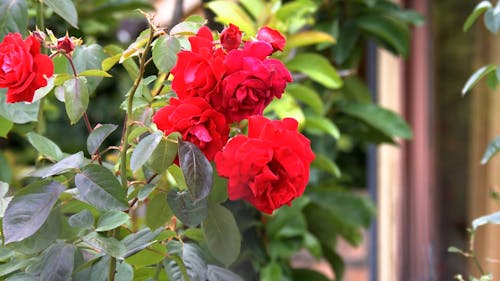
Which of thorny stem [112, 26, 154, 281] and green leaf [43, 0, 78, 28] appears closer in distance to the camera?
thorny stem [112, 26, 154, 281]

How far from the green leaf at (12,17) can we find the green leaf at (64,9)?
11cm

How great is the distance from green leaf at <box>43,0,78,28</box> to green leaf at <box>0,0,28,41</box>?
Result: 106 mm

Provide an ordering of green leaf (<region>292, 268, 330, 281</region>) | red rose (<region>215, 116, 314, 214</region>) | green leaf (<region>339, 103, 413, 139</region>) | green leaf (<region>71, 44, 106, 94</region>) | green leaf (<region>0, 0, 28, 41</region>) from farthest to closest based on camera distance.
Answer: green leaf (<region>339, 103, 413, 139</region>)
green leaf (<region>292, 268, 330, 281</region>)
green leaf (<region>0, 0, 28, 41</region>)
green leaf (<region>71, 44, 106, 94</region>)
red rose (<region>215, 116, 314, 214</region>)

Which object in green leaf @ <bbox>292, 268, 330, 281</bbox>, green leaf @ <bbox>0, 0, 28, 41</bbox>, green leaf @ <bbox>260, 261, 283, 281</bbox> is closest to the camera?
green leaf @ <bbox>0, 0, 28, 41</bbox>

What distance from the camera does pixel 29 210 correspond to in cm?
112

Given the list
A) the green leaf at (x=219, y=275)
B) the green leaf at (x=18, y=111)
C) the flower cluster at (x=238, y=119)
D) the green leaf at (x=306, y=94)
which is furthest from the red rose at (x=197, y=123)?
the green leaf at (x=306, y=94)

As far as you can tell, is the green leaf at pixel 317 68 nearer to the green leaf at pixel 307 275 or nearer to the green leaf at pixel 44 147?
the green leaf at pixel 307 275

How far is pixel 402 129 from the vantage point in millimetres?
2623

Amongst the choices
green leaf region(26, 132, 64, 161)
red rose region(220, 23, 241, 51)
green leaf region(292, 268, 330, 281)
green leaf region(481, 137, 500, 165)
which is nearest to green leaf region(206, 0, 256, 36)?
green leaf region(292, 268, 330, 281)

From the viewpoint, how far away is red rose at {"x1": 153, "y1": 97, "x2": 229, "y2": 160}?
109 cm

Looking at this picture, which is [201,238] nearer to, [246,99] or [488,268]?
[246,99]

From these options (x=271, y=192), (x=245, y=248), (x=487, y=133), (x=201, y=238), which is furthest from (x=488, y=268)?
(x=271, y=192)

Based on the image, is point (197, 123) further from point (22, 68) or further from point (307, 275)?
point (307, 275)

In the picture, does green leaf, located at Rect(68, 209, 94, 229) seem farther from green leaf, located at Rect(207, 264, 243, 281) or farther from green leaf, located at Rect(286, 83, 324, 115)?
green leaf, located at Rect(286, 83, 324, 115)
